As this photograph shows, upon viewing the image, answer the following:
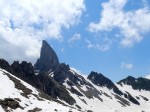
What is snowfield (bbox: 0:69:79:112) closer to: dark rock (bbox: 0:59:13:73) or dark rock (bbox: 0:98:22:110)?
dark rock (bbox: 0:98:22:110)

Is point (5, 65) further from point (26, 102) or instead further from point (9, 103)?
point (9, 103)

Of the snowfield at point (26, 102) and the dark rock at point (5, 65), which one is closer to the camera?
the snowfield at point (26, 102)

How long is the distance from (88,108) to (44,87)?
31057 millimetres

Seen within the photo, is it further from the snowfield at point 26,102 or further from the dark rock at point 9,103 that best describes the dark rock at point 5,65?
the dark rock at point 9,103

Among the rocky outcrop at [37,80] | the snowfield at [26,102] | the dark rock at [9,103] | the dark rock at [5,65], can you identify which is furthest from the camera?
the rocky outcrop at [37,80]

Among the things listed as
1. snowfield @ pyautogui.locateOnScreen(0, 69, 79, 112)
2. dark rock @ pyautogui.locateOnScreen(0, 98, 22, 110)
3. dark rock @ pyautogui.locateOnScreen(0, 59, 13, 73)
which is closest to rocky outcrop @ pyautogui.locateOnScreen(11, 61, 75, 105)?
dark rock @ pyautogui.locateOnScreen(0, 59, 13, 73)

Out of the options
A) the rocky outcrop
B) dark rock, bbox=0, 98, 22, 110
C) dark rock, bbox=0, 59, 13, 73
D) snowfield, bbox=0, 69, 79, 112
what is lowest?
dark rock, bbox=0, 98, 22, 110

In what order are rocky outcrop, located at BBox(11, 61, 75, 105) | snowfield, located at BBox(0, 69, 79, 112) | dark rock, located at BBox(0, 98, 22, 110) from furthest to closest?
1. rocky outcrop, located at BBox(11, 61, 75, 105)
2. snowfield, located at BBox(0, 69, 79, 112)
3. dark rock, located at BBox(0, 98, 22, 110)

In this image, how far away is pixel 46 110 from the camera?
278 ft

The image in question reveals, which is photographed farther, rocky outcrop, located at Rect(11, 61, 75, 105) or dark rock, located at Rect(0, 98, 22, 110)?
rocky outcrop, located at Rect(11, 61, 75, 105)

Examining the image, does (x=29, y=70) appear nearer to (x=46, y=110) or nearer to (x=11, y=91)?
(x=11, y=91)

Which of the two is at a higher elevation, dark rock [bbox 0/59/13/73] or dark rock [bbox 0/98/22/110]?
dark rock [bbox 0/59/13/73]

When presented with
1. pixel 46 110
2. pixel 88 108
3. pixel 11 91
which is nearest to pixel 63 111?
pixel 46 110

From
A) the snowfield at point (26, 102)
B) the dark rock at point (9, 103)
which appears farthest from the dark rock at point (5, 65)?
the dark rock at point (9, 103)
